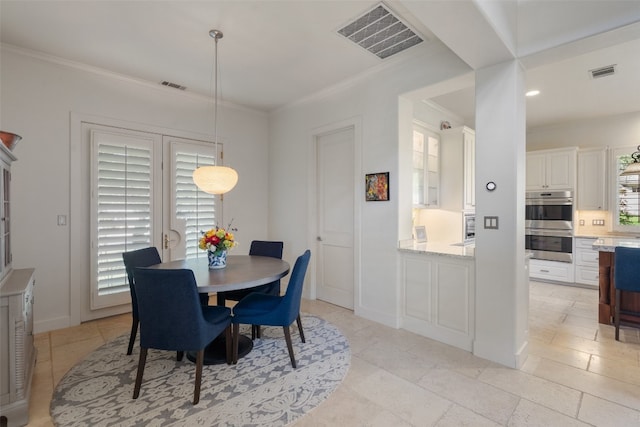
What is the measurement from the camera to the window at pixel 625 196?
186 inches

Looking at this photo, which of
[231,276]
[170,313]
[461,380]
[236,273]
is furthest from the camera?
[236,273]

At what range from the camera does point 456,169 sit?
433cm

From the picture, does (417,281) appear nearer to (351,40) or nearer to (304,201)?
(304,201)

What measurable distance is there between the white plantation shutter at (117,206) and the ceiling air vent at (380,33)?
2.80 meters

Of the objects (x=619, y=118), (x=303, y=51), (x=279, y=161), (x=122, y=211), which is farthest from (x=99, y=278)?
(x=619, y=118)

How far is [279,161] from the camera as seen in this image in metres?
4.84

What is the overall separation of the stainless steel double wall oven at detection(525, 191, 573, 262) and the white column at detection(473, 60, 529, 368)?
10.6 feet

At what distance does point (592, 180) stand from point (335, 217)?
14.4ft

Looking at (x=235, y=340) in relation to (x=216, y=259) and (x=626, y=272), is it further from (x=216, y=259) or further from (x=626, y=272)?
(x=626, y=272)

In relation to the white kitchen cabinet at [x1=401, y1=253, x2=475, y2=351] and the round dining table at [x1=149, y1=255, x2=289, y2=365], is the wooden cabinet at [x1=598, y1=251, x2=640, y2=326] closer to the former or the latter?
the white kitchen cabinet at [x1=401, y1=253, x2=475, y2=351]

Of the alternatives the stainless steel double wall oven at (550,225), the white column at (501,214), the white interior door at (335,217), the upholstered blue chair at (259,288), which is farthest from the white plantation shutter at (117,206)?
the stainless steel double wall oven at (550,225)

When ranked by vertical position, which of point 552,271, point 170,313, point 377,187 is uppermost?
point 377,187

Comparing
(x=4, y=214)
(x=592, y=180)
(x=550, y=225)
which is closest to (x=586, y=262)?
(x=550, y=225)

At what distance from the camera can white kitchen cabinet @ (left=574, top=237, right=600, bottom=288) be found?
15.8ft
